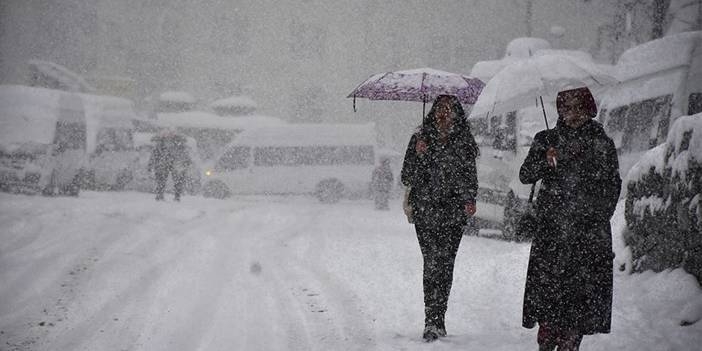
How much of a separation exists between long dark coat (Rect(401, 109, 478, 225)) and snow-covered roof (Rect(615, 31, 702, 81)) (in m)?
6.73

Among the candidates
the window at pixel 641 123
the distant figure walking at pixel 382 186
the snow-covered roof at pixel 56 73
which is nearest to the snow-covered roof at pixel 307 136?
the distant figure walking at pixel 382 186

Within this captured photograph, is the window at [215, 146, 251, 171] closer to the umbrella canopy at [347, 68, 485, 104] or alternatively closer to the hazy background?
the umbrella canopy at [347, 68, 485, 104]

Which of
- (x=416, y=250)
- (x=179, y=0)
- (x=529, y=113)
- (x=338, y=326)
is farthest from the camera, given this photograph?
(x=179, y=0)

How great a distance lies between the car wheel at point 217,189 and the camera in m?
19.9

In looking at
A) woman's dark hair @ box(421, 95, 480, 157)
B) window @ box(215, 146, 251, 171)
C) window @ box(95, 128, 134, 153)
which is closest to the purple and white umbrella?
woman's dark hair @ box(421, 95, 480, 157)

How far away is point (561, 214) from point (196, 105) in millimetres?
35977

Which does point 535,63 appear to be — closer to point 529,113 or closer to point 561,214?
point 561,214

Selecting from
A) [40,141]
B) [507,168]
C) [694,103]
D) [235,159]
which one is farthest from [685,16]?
[40,141]

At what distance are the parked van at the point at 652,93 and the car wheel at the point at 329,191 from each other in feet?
29.5

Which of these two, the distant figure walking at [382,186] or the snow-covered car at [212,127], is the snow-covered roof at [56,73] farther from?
the distant figure walking at [382,186]

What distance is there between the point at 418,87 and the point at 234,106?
28.3 metres

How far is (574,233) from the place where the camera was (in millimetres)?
4004

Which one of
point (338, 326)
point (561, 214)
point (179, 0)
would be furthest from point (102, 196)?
point (179, 0)

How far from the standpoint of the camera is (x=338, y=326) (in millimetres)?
5484
